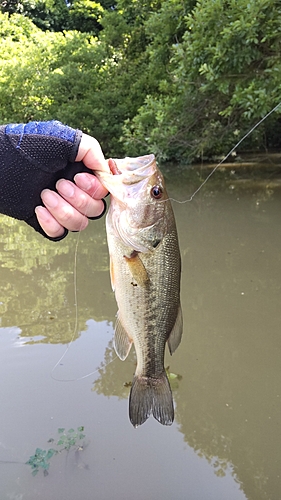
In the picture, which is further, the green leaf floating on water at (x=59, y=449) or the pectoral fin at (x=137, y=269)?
the green leaf floating on water at (x=59, y=449)

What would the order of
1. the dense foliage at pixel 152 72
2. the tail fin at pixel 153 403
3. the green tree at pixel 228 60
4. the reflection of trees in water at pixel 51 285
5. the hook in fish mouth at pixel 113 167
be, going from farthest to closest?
the dense foliage at pixel 152 72
the green tree at pixel 228 60
the reflection of trees in water at pixel 51 285
the tail fin at pixel 153 403
the hook in fish mouth at pixel 113 167

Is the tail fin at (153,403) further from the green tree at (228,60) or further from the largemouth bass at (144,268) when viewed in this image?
the green tree at (228,60)

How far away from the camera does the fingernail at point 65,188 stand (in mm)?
1613

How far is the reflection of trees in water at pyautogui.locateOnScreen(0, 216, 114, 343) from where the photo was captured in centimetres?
397

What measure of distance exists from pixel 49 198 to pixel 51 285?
3.21m

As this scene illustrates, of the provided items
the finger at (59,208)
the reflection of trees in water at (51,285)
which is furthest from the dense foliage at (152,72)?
the finger at (59,208)

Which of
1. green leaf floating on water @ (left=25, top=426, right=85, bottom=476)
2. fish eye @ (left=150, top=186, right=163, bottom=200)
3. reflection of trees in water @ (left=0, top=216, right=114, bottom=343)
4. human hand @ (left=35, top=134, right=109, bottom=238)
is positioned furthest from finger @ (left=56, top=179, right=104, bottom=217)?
reflection of trees in water @ (left=0, top=216, right=114, bottom=343)

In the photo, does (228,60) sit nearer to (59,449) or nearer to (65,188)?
(65,188)

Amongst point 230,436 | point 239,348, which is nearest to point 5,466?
point 230,436

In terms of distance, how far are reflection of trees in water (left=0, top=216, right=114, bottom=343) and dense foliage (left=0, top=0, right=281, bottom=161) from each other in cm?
321

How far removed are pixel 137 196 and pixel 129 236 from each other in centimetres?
16

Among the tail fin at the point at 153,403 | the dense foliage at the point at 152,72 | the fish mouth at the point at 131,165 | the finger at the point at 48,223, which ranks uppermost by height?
the fish mouth at the point at 131,165

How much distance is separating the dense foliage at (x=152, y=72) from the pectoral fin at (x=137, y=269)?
5.12 metres

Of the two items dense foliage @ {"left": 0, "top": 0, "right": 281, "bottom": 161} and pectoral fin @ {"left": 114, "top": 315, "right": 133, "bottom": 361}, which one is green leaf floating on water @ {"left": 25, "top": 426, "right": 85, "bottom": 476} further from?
dense foliage @ {"left": 0, "top": 0, "right": 281, "bottom": 161}
